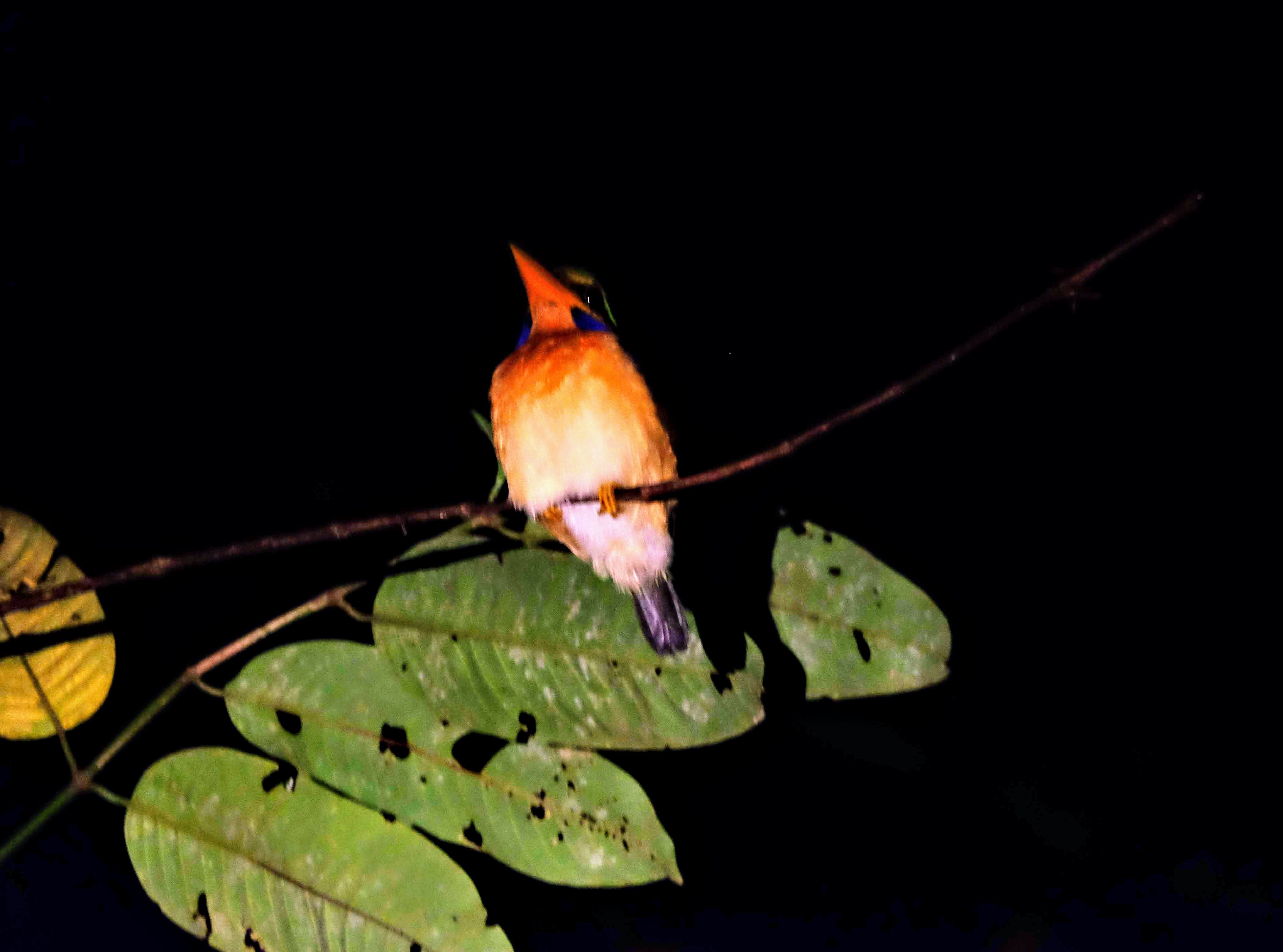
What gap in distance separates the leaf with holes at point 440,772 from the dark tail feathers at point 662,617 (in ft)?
0.33

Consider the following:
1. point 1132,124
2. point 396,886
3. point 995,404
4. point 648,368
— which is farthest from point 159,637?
point 1132,124

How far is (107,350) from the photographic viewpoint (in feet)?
3.00

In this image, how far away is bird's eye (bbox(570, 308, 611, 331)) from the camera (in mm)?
828

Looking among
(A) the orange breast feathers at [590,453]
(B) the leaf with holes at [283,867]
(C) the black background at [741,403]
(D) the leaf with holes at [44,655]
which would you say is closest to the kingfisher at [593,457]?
(A) the orange breast feathers at [590,453]

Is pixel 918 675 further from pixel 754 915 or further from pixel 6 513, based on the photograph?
pixel 6 513

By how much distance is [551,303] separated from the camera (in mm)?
829

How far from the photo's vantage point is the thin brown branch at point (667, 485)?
63cm

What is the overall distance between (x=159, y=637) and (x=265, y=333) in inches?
12.6

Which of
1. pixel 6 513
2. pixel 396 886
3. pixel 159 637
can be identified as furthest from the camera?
pixel 159 637

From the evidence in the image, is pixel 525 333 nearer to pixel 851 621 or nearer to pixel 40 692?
pixel 851 621

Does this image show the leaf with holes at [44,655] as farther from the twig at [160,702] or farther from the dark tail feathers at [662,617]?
the dark tail feathers at [662,617]

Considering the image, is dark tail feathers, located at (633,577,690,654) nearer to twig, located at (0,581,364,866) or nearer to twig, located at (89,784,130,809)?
twig, located at (0,581,364,866)

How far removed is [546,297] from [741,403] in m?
0.23

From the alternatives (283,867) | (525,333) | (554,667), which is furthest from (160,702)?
(525,333)
